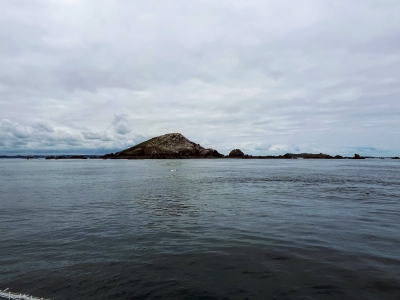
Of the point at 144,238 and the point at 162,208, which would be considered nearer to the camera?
the point at 144,238

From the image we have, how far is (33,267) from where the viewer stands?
13.9 metres

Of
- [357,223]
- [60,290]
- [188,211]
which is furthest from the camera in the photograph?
[188,211]

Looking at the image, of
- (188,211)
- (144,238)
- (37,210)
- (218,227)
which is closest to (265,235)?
(218,227)

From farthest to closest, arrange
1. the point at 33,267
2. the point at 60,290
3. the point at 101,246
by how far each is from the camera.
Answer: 1. the point at 101,246
2. the point at 33,267
3. the point at 60,290

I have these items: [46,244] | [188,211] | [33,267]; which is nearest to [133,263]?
[33,267]

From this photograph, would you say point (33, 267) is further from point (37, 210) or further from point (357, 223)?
point (357, 223)

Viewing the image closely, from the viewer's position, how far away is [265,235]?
1912 centimetres

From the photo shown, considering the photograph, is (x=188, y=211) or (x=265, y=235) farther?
(x=188, y=211)

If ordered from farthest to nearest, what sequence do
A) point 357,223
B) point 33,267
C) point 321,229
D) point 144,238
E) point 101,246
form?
1. point 357,223
2. point 321,229
3. point 144,238
4. point 101,246
5. point 33,267

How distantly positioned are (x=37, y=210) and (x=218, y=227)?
67.3 ft

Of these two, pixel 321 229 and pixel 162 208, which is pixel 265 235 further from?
pixel 162 208

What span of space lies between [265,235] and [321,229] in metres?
4.88

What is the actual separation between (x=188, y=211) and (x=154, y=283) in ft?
52.9

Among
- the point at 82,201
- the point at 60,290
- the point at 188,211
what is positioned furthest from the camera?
the point at 82,201
